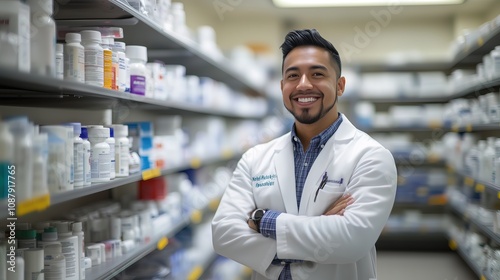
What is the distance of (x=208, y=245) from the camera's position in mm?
4504

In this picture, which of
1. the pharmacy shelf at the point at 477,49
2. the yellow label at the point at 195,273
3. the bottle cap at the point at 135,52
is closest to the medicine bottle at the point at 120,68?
the bottle cap at the point at 135,52

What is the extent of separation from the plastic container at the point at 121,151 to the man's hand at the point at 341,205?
40.0 inches

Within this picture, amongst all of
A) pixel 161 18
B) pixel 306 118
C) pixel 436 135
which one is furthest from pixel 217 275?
pixel 436 135

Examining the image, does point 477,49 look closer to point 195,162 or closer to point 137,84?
point 195,162

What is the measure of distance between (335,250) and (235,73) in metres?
3.27

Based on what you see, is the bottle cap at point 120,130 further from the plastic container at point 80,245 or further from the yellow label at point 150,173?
the plastic container at point 80,245

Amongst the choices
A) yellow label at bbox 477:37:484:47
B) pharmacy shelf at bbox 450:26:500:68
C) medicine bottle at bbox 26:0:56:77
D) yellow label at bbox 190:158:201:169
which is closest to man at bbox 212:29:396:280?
medicine bottle at bbox 26:0:56:77

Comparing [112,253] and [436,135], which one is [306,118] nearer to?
[112,253]

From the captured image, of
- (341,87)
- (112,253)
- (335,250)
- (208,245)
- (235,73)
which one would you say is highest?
(235,73)

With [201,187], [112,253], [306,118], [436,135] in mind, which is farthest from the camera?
[436,135]

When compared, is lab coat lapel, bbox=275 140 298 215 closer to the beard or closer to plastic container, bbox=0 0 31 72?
the beard

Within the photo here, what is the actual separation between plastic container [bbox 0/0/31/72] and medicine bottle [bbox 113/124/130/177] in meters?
0.83

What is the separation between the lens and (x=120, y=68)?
231 cm

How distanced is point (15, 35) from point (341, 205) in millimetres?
1336
